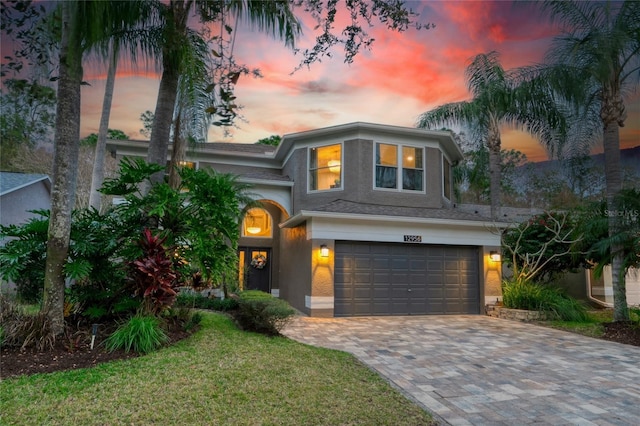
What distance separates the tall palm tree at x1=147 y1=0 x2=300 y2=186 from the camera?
480 cm

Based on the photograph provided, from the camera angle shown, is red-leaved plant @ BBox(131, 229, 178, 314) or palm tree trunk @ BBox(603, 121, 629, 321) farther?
palm tree trunk @ BBox(603, 121, 629, 321)

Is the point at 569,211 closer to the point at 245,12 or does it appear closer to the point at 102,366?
the point at 245,12

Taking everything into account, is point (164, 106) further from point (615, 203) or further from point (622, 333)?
point (622, 333)

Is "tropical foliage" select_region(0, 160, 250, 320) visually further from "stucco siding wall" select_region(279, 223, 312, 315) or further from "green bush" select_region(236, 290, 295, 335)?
"stucco siding wall" select_region(279, 223, 312, 315)

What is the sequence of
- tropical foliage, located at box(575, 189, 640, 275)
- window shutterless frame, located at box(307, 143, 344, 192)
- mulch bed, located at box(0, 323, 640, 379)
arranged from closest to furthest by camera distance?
mulch bed, located at box(0, 323, 640, 379)
tropical foliage, located at box(575, 189, 640, 275)
window shutterless frame, located at box(307, 143, 344, 192)

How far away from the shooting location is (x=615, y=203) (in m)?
9.04

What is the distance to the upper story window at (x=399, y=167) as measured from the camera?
1346 cm

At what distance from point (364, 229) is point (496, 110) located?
6.31 metres

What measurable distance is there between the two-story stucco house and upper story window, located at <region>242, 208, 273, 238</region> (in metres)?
0.05


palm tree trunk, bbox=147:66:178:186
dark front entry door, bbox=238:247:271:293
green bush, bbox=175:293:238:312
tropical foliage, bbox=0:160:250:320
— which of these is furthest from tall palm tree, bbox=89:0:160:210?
dark front entry door, bbox=238:247:271:293

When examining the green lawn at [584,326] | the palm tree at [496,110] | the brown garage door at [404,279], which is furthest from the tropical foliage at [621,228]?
the brown garage door at [404,279]

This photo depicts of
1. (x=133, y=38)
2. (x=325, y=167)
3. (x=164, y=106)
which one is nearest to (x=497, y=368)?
(x=164, y=106)

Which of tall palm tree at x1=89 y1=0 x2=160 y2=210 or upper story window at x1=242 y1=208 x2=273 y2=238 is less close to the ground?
tall palm tree at x1=89 y1=0 x2=160 y2=210

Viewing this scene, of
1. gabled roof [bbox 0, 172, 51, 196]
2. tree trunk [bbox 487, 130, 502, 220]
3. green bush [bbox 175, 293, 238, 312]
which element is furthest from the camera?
tree trunk [bbox 487, 130, 502, 220]
